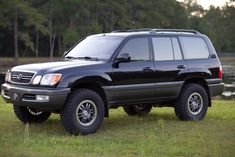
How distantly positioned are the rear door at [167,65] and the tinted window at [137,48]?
215 millimetres

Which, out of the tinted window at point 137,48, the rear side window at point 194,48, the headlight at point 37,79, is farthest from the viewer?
the rear side window at point 194,48

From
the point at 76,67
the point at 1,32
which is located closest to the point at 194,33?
the point at 76,67

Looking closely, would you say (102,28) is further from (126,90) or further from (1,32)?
(126,90)

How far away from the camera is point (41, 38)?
91.0m

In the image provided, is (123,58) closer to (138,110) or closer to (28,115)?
(28,115)

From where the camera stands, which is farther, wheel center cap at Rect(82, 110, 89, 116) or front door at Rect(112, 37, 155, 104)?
front door at Rect(112, 37, 155, 104)

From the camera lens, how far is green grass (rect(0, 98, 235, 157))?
832 centimetres

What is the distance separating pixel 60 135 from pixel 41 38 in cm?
8219

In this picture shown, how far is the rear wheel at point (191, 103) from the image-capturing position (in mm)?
11883

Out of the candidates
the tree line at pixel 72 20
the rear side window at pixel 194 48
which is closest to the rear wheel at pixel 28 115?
the rear side window at pixel 194 48

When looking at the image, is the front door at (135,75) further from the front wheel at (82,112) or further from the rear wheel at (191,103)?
the rear wheel at (191,103)

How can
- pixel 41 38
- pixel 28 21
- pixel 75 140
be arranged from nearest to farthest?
pixel 75 140 → pixel 28 21 → pixel 41 38

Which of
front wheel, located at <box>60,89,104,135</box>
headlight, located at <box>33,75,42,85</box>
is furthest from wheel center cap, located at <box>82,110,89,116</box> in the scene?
headlight, located at <box>33,75,42,85</box>

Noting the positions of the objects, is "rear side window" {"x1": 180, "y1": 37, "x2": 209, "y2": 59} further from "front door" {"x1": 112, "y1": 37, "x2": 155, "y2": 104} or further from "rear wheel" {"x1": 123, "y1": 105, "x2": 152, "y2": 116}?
"rear wheel" {"x1": 123, "y1": 105, "x2": 152, "y2": 116}
